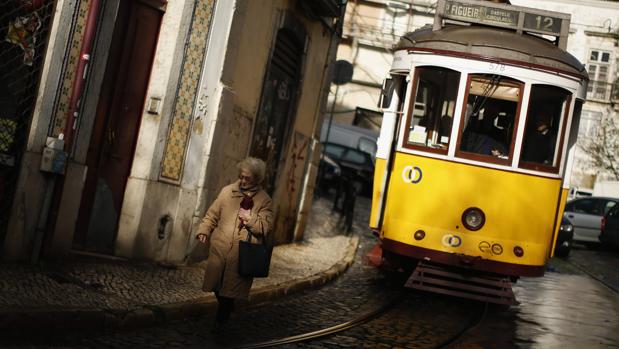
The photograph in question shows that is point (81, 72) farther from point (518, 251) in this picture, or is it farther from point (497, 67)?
point (518, 251)

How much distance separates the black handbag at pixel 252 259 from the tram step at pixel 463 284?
3249 mm

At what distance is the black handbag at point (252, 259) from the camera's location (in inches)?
278

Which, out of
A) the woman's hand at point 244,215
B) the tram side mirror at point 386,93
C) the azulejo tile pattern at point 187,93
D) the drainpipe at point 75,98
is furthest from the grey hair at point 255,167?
the tram side mirror at point 386,93

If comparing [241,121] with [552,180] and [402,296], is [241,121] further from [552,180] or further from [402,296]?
[552,180]

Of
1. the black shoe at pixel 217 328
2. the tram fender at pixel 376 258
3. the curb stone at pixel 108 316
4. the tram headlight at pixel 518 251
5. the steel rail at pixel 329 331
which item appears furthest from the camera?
the tram fender at pixel 376 258

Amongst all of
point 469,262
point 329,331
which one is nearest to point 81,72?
point 329,331

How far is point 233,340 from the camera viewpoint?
698 centimetres

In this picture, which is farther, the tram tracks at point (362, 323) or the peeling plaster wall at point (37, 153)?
the peeling plaster wall at point (37, 153)

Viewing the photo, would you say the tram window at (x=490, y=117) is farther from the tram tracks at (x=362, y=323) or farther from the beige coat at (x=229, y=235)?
the beige coat at (x=229, y=235)

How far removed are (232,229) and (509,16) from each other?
535cm

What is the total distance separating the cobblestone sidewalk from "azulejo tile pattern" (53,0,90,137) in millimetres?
1396

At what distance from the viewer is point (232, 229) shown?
7215mm

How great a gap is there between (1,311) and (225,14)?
5.44m

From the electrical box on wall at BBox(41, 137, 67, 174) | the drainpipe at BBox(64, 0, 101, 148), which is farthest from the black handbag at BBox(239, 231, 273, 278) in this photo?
the drainpipe at BBox(64, 0, 101, 148)
